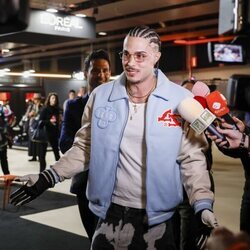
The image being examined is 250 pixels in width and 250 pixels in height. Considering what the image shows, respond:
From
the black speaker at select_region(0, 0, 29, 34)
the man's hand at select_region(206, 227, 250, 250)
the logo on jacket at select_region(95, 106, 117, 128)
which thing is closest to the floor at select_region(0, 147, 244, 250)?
the logo on jacket at select_region(95, 106, 117, 128)

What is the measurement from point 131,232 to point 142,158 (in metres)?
0.32

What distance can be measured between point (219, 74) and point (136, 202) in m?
15.5

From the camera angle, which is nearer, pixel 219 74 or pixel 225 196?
pixel 225 196

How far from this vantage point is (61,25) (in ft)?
23.9

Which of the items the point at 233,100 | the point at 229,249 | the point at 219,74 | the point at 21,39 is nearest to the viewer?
the point at 229,249

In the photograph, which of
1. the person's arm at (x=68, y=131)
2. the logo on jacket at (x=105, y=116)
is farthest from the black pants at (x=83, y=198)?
the logo on jacket at (x=105, y=116)

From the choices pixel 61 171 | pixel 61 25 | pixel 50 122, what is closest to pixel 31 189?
pixel 61 171

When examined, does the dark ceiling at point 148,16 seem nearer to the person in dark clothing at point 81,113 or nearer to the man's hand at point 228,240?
the person in dark clothing at point 81,113

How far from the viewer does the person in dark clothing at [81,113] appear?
276 centimetres

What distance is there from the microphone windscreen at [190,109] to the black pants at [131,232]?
439 mm

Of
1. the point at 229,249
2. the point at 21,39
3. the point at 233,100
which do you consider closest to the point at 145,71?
the point at 233,100

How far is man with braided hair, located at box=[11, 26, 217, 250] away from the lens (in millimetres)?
1909

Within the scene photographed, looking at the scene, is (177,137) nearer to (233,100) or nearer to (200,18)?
(233,100)

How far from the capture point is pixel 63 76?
21297 millimetres
